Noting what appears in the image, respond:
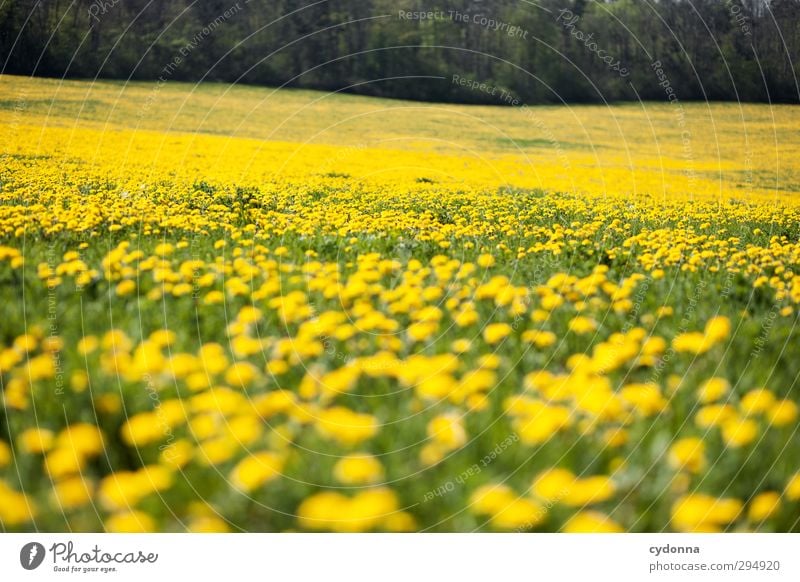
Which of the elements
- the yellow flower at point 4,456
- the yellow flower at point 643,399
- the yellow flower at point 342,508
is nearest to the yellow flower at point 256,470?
the yellow flower at point 342,508

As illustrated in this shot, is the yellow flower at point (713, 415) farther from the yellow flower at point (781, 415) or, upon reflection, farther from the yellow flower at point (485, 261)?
the yellow flower at point (485, 261)

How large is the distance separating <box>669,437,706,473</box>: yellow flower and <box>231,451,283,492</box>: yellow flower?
1.31 m

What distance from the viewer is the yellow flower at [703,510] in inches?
85.0

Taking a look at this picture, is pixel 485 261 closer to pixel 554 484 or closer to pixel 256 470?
pixel 554 484

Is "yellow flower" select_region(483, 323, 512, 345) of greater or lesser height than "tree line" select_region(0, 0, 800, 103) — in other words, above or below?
below

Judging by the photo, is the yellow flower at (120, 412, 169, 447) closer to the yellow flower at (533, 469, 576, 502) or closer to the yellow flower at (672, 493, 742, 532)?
the yellow flower at (533, 469, 576, 502)

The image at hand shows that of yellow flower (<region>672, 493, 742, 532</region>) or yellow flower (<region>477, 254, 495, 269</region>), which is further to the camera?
yellow flower (<region>477, 254, 495, 269</region>)

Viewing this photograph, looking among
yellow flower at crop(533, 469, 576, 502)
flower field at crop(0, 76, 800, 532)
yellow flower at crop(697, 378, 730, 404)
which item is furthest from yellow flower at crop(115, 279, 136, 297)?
yellow flower at crop(697, 378, 730, 404)

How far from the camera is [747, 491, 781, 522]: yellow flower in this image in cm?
229

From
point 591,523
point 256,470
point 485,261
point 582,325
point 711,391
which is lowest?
point 591,523

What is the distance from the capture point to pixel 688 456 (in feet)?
7.38

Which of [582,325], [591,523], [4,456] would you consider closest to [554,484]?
[591,523]

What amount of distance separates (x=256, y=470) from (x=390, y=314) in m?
1.13
